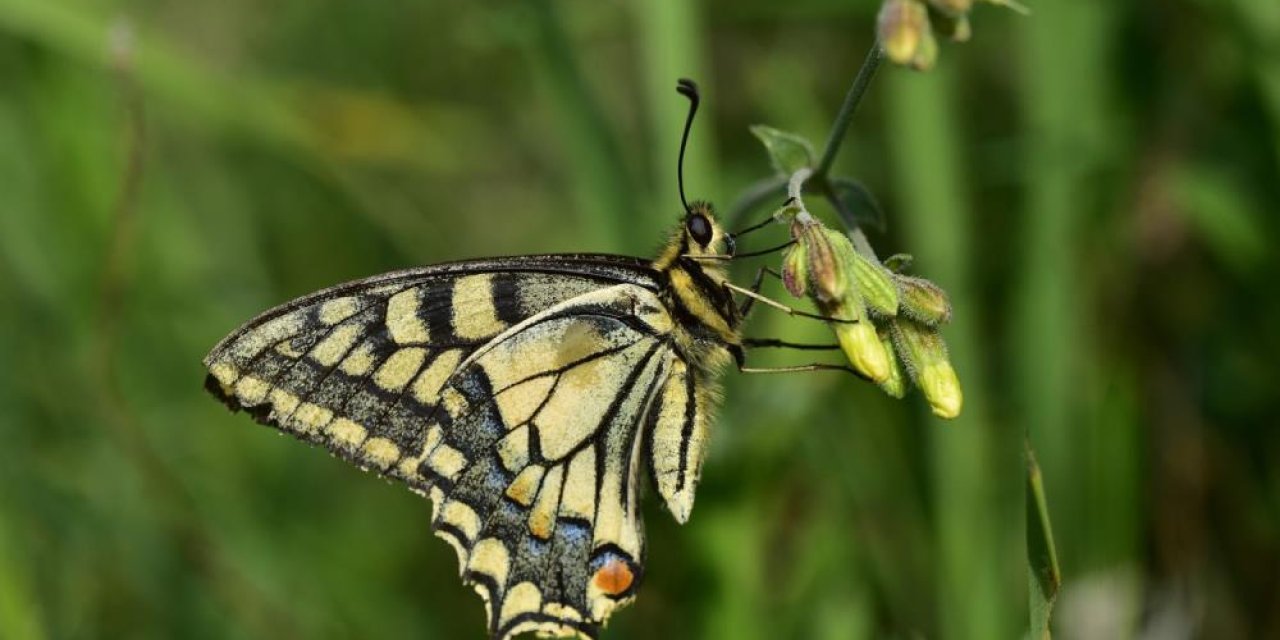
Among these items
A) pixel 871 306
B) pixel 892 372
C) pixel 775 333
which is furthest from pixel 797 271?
pixel 775 333

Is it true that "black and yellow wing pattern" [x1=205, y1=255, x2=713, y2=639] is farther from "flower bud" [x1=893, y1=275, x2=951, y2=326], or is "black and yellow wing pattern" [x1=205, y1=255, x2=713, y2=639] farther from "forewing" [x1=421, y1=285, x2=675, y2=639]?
"flower bud" [x1=893, y1=275, x2=951, y2=326]

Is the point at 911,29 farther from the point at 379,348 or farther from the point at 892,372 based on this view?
the point at 379,348

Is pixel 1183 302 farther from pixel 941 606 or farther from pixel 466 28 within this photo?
pixel 466 28

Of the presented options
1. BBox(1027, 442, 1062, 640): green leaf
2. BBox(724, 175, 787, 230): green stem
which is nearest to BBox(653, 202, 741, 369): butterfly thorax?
BBox(724, 175, 787, 230): green stem

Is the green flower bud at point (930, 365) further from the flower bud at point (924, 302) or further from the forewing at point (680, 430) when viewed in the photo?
the forewing at point (680, 430)

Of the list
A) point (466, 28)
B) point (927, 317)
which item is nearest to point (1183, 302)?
point (927, 317)

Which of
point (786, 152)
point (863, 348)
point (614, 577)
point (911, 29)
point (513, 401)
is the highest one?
point (911, 29)

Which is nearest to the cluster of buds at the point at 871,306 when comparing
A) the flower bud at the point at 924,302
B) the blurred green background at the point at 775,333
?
the flower bud at the point at 924,302

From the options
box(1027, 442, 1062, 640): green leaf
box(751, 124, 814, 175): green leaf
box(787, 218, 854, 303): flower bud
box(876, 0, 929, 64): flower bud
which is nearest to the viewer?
box(1027, 442, 1062, 640): green leaf
